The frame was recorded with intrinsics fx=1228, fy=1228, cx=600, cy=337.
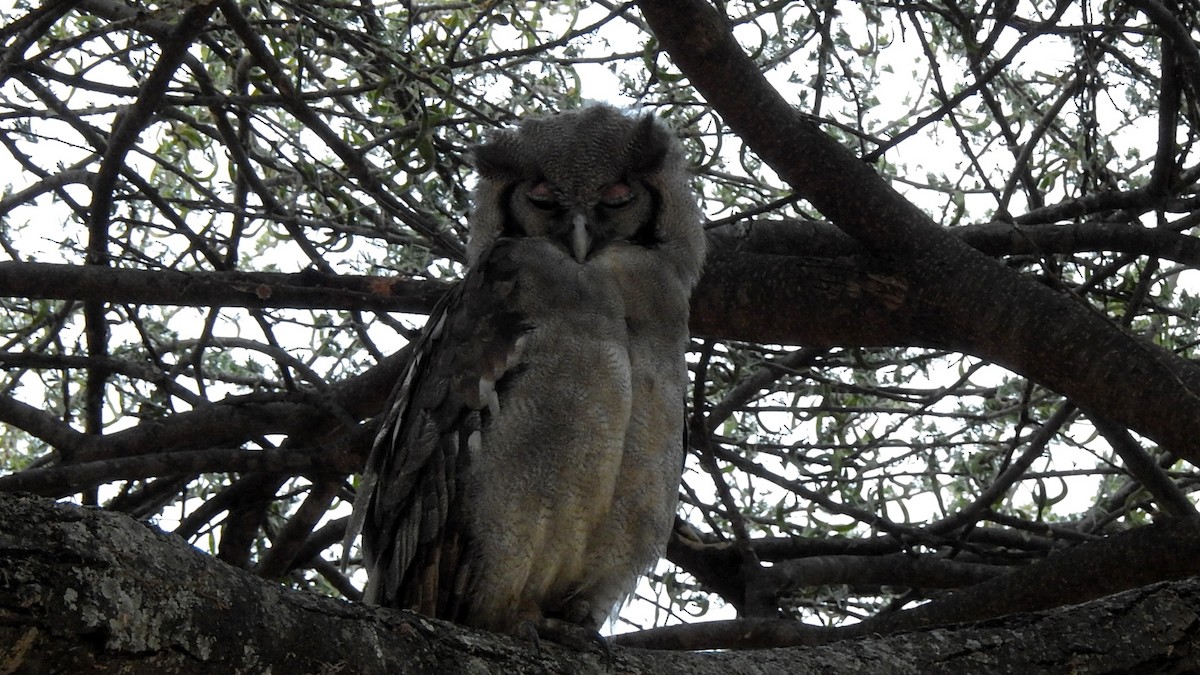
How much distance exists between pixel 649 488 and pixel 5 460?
12.3 feet

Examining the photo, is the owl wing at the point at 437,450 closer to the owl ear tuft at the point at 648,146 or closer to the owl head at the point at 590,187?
the owl head at the point at 590,187

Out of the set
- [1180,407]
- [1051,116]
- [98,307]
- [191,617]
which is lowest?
[191,617]

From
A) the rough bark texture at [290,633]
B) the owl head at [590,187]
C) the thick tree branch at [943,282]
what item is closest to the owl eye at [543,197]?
the owl head at [590,187]

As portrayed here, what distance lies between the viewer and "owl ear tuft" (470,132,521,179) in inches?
149

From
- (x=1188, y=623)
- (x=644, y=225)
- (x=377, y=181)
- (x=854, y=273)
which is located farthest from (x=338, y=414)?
(x=1188, y=623)

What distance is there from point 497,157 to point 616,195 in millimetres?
421

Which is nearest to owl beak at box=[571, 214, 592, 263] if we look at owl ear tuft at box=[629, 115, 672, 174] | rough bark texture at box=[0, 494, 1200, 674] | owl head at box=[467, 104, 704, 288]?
owl head at box=[467, 104, 704, 288]

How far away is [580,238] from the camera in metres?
3.39

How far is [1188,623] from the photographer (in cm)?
239

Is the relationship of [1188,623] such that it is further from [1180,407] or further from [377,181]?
[377,181]

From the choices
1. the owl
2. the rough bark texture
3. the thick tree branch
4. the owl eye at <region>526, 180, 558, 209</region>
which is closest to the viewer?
the rough bark texture

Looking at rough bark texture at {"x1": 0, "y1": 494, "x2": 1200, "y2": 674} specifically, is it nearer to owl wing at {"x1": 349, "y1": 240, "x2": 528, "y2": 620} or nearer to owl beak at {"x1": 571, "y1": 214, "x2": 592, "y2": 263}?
owl wing at {"x1": 349, "y1": 240, "x2": 528, "y2": 620}

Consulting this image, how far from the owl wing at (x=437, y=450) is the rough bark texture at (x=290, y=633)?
68 cm

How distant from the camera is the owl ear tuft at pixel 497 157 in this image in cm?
379
